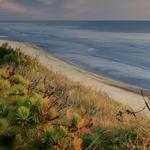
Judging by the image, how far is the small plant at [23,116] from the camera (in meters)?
7.76

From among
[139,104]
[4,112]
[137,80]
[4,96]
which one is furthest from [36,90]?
[137,80]

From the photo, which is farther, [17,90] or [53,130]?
[17,90]

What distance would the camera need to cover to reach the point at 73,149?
7.24m

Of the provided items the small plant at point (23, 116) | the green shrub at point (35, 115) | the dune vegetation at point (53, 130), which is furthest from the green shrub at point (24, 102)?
the small plant at point (23, 116)

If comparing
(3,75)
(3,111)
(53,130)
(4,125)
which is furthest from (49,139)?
(3,75)

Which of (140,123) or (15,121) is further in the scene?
(140,123)

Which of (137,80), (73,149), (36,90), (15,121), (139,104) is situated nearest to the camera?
(73,149)

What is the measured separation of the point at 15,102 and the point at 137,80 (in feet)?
91.8

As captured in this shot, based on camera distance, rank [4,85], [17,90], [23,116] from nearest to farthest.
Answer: [23,116]
[17,90]
[4,85]

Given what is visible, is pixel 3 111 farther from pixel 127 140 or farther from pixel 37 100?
pixel 127 140

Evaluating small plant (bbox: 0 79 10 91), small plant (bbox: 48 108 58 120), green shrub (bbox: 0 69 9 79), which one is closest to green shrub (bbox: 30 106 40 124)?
small plant (bbox: 48 108 58 120)

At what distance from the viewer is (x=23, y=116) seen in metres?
7.76

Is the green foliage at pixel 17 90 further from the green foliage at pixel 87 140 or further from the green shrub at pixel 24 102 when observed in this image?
the green foliage at pixel 87 140

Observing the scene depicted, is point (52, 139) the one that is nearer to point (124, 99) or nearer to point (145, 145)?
point (145, 145)
